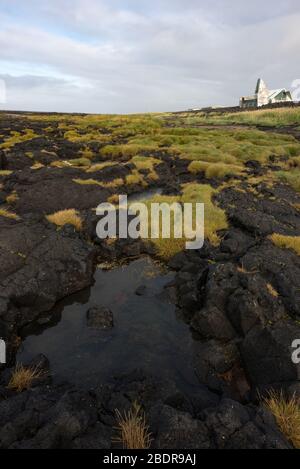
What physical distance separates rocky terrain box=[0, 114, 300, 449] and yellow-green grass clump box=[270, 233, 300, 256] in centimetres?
8

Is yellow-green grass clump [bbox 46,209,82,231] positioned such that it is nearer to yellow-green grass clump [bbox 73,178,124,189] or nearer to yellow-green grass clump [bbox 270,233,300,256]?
yellow-green grass clump [bbox 73,178,124,189]

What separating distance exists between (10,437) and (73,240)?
10729mm

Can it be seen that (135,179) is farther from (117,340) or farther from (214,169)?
(117,340)

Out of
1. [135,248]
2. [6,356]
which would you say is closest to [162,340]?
[6,356]

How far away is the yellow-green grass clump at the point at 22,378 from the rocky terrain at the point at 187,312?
0.47 ft

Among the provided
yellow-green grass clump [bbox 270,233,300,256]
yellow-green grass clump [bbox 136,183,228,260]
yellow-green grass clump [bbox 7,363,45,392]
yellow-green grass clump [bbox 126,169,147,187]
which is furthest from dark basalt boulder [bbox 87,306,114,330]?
yellow-green grass clump [bbox 126,169,147,187]

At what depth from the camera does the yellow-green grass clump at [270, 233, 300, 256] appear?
1663 cm

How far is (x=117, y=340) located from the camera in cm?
1225

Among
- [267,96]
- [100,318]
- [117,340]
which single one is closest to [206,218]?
[100,318]

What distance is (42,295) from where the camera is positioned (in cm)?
1378

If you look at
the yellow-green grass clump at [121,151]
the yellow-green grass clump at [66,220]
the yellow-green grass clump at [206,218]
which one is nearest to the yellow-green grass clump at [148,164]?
the yellow-green grass clump at [121,151]

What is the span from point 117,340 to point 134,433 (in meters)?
4.85

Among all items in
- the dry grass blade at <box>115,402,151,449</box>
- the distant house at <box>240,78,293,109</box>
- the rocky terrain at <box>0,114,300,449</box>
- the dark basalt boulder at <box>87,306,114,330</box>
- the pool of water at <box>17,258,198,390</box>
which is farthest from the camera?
the distant house at <box>240,78,293,109</box>

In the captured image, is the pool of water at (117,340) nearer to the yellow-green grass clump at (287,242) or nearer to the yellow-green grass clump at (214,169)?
the yellow-green grass clump at (287,242)
